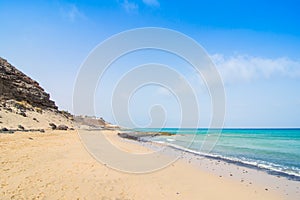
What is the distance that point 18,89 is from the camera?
141 ft

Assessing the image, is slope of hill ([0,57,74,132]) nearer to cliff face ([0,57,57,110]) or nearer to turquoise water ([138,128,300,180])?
cliff face ([0,57,57,110])

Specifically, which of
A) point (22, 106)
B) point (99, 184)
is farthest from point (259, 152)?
point (22, 106)

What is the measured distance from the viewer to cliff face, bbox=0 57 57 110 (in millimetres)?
39281

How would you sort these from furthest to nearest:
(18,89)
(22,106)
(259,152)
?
(18,89), (22,106), (259,152)

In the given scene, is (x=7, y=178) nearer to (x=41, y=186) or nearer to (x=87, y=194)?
(x=41, y=186)

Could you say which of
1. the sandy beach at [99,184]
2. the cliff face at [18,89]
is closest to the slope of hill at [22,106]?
the cliff face at [18,89]

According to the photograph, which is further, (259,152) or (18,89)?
(18,89)

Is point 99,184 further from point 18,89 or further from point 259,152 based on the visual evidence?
point 18,89

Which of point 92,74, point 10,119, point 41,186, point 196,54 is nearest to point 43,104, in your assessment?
point 10,119

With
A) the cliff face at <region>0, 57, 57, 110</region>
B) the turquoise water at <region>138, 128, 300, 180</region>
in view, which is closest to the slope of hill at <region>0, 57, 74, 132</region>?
the cliff face at <region>0, 57, 57, 110</region>

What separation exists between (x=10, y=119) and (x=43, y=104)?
2160 cm

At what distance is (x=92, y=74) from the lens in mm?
15180

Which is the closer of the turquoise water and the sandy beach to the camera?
the sandy beach

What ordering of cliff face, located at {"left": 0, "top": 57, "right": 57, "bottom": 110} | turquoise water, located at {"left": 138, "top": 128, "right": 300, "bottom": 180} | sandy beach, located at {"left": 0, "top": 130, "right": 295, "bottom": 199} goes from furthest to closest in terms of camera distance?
cliff face, located at {"left": 0, "top": 57, "right": 57, "bottom": 110}
turquoise water, located at {"left": 138, "top": 128, "right": 300, "bottom": 180}
sandy beach, located at {"left": 0, "top": 130, "right": 295, "bottom": 199}
